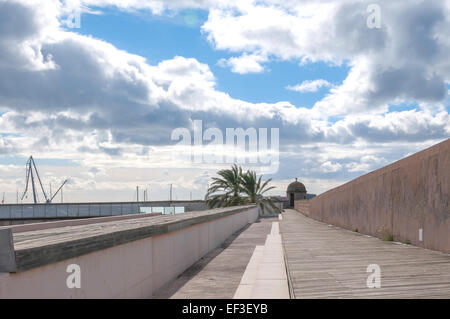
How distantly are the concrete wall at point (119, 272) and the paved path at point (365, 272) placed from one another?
78.2 inches

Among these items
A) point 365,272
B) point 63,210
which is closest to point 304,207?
point 63,210

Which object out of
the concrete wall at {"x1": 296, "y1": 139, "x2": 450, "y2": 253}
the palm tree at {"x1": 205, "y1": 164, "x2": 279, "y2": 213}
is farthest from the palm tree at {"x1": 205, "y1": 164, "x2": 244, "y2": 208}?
the concrete wall at {"x1": 296, "y1": 139, "x2": 450, "y2": 253}

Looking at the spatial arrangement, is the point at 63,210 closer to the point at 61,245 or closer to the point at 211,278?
the point at 211,278

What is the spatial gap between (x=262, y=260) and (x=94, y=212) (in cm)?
3399

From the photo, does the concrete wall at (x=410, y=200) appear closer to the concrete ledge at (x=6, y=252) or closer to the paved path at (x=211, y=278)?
the paved path at (x=211, y=278)

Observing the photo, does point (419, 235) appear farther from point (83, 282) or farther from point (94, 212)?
point (94, 212)

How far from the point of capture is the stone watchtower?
71125 millimetres

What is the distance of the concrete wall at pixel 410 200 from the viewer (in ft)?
33.0

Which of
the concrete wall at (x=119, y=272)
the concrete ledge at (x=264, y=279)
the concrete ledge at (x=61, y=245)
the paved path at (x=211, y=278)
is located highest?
the concrete ledge at (x=61, y=245)

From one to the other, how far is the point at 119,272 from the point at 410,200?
948 centimetres

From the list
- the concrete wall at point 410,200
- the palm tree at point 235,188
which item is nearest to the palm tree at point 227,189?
the palm tree at point 235,188

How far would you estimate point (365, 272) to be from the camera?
293 inches

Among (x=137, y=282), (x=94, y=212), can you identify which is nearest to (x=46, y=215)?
(x=94, y=212)

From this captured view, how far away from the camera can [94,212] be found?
41156 millimetres
